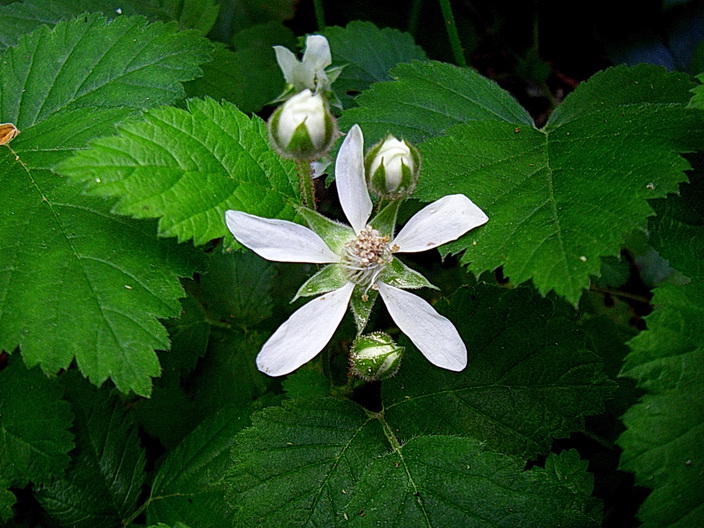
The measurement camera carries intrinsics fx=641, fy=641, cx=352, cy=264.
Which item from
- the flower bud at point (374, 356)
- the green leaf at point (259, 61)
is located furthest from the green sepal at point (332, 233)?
the green leaf at point (259, 61)

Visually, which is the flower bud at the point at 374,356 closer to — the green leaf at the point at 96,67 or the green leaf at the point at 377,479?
the green leaf at the point at 377,479

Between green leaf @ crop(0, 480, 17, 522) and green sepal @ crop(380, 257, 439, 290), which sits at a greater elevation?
green sepal @ crop(380, 257, 439, 290)

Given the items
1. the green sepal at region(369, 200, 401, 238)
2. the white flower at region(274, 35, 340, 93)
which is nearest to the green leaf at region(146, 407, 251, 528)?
the green sepal at region(369, 200, 401, 238)

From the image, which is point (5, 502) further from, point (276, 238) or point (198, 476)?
point (276, 238)

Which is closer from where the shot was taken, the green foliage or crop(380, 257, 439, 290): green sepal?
the green foliage

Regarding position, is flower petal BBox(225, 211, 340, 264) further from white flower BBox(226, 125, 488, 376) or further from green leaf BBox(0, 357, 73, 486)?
green leaf BBox(0, 357, 73, 486)

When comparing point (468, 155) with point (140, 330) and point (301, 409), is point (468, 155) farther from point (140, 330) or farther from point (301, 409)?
point (140, 330)
